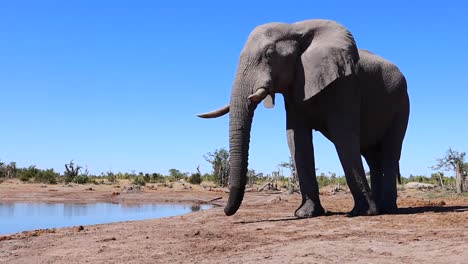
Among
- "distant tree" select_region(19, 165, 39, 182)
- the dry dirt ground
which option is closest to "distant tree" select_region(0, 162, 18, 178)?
"distant tree" select_region(19, 165, 39, 182)

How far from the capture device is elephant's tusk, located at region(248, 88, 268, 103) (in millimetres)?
9312

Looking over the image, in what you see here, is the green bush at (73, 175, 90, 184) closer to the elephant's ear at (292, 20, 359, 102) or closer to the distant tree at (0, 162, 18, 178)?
the distant tree at (0, 162, 18, 178)

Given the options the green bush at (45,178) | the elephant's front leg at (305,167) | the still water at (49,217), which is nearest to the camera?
the elephant's front leg at (305,167)

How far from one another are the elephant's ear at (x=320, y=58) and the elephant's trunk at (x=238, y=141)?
1.20 meters

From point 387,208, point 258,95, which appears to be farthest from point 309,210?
point 258,95

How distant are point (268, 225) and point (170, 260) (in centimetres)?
322

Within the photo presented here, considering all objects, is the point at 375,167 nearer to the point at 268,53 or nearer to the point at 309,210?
the point at 309,210

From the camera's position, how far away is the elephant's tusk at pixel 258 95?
30.6ft

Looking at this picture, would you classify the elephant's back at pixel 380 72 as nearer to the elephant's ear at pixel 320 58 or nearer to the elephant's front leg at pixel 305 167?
the elephant's ear at pixel 320 58

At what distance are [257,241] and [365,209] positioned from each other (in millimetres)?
3595

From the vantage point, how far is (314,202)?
419 inches

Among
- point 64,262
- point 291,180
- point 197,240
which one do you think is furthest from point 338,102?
point 291,180

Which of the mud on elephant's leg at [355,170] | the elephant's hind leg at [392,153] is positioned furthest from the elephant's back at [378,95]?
the mud on elephant's leg at [355,170]

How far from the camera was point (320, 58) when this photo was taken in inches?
399
